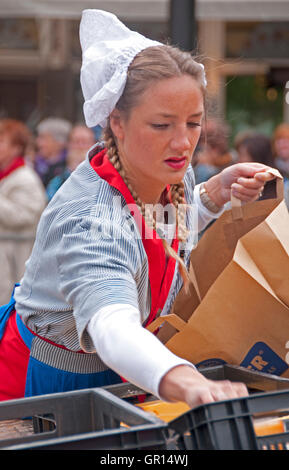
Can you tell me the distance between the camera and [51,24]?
11.5 metres

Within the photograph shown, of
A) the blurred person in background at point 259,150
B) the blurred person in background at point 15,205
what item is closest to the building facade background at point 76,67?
the blurred person in background at point 15,205

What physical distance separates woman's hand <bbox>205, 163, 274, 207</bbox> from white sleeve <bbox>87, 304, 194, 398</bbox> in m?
0.69

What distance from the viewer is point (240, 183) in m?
2.21

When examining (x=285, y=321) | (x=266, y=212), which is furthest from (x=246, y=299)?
(x=266, y=212)

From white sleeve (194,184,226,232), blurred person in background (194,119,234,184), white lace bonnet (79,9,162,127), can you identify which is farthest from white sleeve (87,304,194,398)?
blurred person in background (194,119,234,184)

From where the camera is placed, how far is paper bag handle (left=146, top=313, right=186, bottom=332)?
1.88 m

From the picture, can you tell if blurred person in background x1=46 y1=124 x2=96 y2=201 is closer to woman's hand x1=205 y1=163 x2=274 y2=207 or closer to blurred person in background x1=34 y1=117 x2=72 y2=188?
blurred person in background x1=34 y1=117 x2=72 y2=188

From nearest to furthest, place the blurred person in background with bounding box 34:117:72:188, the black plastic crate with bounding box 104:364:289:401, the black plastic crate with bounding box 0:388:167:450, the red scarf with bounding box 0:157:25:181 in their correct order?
1. the black plastic crate with bounding box 0:388:167:450
2. the black plastic crate with bounding box 104:364:289:401
3. the red scarf with bounding box 0:157:25:181
4. the blurred person in background with bounding box 34:117:72:188

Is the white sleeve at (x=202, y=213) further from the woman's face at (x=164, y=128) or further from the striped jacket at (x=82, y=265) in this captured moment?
the woman's face at (x=164, y=128)

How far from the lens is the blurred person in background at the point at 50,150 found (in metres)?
7.60

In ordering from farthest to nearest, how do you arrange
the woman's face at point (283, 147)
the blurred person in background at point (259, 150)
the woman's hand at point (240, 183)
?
the woman's face at point (283, 147) → the blurred person in background at point (259, 150) → the woman's hand at point (240, 183)

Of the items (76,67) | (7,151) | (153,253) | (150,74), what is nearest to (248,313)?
(153,253)

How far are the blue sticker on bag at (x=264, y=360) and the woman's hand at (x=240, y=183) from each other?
17.8 inches

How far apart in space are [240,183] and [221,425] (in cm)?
94
